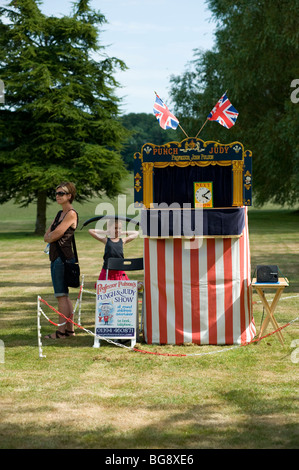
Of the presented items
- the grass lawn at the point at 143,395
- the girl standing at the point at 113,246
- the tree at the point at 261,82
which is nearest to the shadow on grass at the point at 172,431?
the grass lawn at the point at 143,395

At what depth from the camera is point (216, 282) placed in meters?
8.35

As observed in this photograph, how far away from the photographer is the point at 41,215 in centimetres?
3528

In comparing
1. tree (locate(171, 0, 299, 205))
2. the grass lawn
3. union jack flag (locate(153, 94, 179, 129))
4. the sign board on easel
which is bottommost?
the grass lawn

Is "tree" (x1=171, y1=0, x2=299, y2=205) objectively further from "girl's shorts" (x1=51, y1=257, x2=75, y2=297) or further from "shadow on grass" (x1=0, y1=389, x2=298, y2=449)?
"shadow on grass" (x1=0, y1=389, x2=298, y2=449)

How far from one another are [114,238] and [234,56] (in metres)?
25.7

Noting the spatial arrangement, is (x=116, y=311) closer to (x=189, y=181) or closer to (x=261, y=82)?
(x=189, y=181)

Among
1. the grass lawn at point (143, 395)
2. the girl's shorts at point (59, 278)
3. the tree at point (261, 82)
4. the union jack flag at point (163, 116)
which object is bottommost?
the grass lawn at point (143, 395)

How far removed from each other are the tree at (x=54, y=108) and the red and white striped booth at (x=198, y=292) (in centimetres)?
2557

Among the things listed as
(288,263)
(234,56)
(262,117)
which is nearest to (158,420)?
(288,263)

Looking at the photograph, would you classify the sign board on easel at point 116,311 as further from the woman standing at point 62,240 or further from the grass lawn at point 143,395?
the woman standing at point 62,240

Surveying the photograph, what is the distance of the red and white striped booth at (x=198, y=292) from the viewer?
8.33 metres

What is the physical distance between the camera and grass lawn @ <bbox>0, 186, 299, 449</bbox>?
5.00 meters

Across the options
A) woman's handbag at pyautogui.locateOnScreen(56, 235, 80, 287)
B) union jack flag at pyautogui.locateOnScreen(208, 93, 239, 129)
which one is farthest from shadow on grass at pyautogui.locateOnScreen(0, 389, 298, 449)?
union jack flag at pyautogui.locateOnScreen(208, 93, 239, 129)

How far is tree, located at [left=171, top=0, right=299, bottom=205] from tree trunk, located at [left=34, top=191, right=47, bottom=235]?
10187 millimetres
